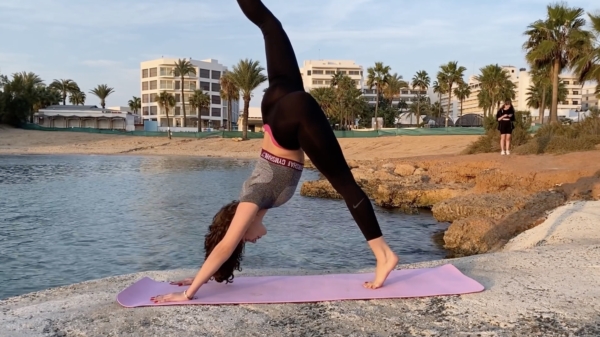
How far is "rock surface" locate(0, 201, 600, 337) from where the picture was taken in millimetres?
3154

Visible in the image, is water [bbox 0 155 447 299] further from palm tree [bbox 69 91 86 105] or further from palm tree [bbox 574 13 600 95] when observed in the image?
palm tree [bbox 69 91 86 105]

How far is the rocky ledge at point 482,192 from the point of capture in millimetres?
8672

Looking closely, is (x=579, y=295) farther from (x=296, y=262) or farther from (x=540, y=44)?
(x=540, y=44)

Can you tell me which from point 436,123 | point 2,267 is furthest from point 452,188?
point 436,123

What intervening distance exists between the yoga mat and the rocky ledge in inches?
162

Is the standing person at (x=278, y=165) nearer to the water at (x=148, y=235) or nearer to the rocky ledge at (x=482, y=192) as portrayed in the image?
the water at (x=148, y=235)

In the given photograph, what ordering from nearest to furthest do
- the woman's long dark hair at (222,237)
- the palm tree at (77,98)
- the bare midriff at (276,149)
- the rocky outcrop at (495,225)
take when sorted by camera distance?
the bare midriff at (276,149), the woman's long dark hair at (222,237), the rocky outcrop at (495,225), the palm tree at (77,98)

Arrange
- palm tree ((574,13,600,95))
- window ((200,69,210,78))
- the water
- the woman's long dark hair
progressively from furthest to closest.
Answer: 1. window ((200,69,210,78))
2. palm tree ((574,13,600,95))
3. the water
4. the woman's long dark hair

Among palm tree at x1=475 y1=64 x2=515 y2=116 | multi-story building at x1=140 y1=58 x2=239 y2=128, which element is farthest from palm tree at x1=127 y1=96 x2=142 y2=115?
palm tree at x1=475 y1=64 x2=515 y2=116

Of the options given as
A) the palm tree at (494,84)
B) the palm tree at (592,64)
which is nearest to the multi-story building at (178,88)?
the palm tree at (494,84)

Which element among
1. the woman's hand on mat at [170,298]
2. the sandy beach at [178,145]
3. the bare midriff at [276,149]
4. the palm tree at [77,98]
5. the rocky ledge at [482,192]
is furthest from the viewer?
the palm tree at [77,98]

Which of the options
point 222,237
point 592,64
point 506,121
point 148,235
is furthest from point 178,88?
point 222,237

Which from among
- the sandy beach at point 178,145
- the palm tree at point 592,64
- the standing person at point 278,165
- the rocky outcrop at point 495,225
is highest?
the palm tree at point 592,64

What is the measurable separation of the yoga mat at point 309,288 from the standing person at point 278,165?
12cm
